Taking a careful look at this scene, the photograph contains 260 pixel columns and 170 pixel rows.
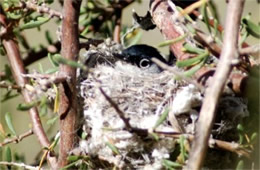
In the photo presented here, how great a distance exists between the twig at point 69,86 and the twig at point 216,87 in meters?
0.49

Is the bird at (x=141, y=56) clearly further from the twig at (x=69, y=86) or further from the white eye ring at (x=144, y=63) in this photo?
the twig at (x=69, y=86)

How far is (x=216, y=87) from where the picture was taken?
1103 mm

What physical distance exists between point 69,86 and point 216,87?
54 centimetres

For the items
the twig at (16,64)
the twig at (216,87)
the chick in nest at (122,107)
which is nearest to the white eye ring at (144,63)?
the chick in nest at (122,107)

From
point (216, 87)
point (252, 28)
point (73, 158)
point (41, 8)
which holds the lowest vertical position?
point (73, 158)

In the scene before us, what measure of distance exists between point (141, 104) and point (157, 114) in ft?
0.38

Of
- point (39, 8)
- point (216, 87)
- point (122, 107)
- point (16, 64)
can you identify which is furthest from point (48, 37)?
point (216, 87)

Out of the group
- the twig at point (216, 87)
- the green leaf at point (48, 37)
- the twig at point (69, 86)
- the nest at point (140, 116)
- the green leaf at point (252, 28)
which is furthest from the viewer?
the green leaf at point (48, 37)

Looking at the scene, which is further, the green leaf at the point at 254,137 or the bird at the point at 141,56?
the bird at the point at 141,56

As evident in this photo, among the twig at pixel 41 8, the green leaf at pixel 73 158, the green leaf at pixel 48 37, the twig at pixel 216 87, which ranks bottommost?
the green leaf at pixel 73 158

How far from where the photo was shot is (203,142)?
1.10 metres

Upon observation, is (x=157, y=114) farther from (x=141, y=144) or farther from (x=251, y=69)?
(x=251, y=69)

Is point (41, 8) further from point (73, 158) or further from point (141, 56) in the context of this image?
point (141, 56)

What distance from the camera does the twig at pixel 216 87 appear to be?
1.10 metres
